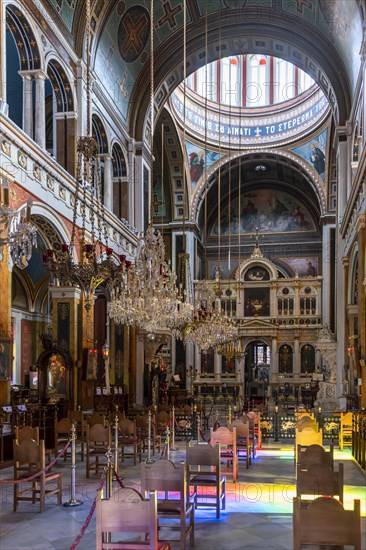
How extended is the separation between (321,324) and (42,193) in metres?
21.0

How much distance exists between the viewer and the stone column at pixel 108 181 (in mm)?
21484

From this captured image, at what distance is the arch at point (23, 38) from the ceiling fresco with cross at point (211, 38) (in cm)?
434

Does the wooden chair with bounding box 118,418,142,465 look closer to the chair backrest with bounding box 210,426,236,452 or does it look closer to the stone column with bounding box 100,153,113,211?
the chair backrest with bounding box 210,426,236,452

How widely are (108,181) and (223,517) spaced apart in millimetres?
15781

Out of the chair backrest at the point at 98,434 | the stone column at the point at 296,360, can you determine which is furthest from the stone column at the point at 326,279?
the chair backrest at the point at 98,434

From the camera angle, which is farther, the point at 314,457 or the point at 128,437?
the point at 128,437

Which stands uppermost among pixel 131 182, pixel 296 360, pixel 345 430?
pixel 131 182

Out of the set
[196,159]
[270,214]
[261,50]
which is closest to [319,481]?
[261,50]

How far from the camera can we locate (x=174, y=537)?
664 centimetres

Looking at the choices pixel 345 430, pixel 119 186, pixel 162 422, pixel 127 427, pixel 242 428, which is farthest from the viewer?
pixel 119 186

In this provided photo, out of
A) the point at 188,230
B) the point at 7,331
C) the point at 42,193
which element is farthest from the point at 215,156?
the point at 7,331

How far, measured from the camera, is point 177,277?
25344 mm

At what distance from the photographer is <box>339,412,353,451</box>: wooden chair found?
558 inches

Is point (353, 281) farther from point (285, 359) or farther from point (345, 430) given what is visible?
point (285, 359)
